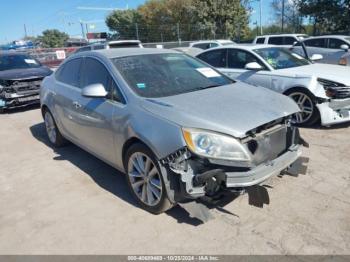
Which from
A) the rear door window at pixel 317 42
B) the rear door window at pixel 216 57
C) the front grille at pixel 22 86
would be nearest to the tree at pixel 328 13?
the rear door window at pixel 317 42

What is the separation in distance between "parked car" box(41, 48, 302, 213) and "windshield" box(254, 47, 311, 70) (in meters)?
2.58

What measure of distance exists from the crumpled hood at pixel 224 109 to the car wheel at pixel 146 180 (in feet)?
1.51

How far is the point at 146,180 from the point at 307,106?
3710mm

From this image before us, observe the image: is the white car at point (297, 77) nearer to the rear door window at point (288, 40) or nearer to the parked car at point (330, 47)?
the parked car at point (330, 47)

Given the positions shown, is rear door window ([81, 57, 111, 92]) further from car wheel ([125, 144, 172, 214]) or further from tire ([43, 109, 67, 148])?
tire ([43, 109, 67, 148])

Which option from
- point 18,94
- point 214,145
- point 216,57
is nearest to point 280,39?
point 216,57

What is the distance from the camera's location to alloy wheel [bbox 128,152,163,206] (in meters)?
3.34

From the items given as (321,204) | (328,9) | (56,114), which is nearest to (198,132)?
(321,204)

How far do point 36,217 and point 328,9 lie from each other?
25382 millimetres

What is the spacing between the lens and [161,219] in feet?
11.1

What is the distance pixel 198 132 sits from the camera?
9.80 ft

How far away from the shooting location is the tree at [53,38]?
2523 inches

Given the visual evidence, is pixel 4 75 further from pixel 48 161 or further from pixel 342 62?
pixel 342 62

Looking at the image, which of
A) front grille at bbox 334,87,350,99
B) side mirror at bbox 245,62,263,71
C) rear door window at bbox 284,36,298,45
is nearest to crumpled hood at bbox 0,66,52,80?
side mirror at bbox 245,62,263,71
